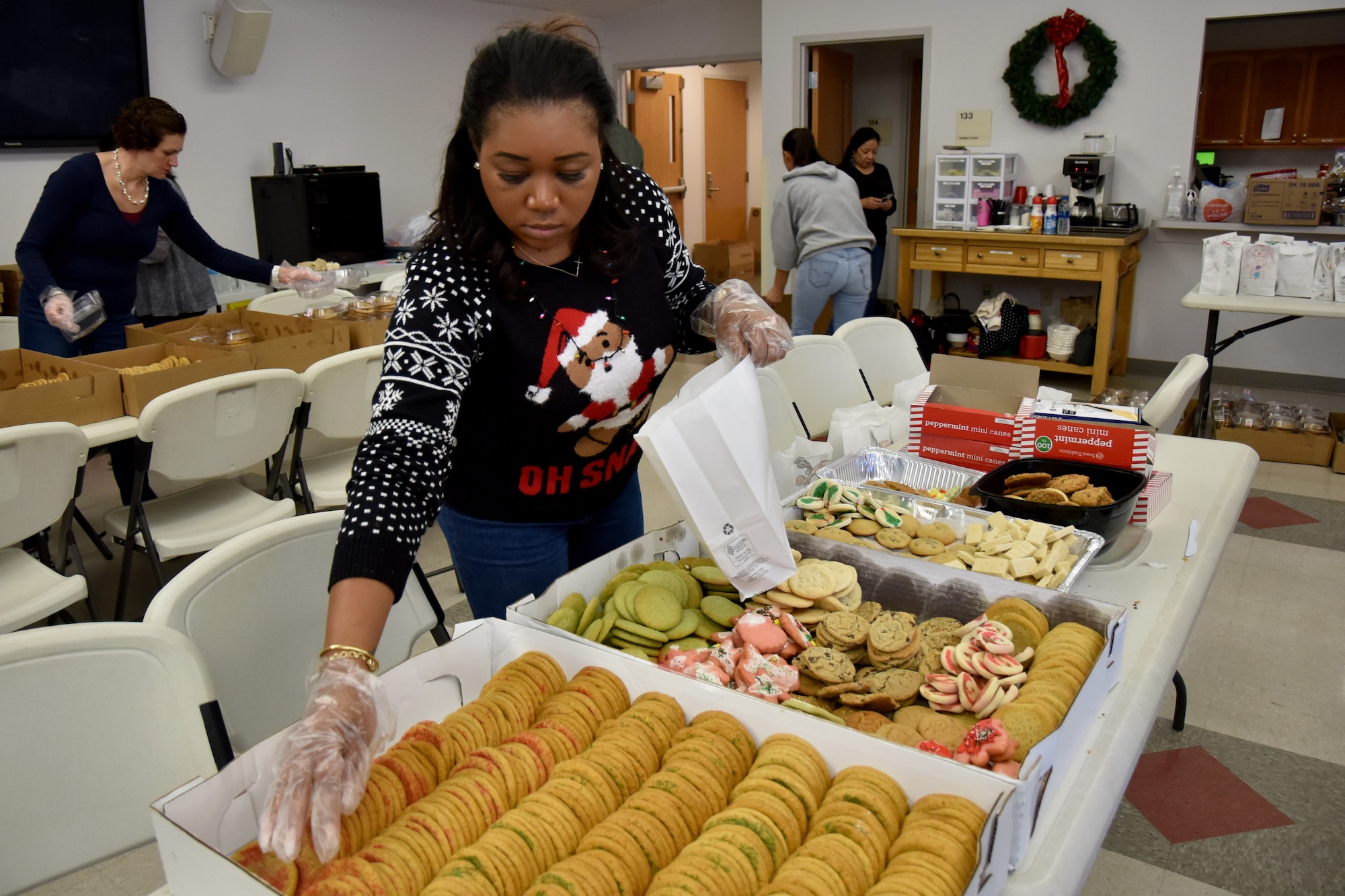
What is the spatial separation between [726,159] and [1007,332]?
527cm

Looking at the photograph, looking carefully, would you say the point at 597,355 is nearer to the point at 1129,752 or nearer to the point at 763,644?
the point at 763,644

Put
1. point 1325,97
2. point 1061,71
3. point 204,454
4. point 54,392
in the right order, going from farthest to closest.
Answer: point 1325,97 → point 1061,71 → point 204,454 → point 54,392

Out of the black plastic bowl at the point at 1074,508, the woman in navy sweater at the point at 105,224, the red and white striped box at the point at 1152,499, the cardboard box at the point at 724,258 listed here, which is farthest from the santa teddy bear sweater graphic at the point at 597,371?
the cardboard box at the point at 724,258

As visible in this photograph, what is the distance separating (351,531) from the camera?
102 centimetres

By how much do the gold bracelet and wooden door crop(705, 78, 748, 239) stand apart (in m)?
9.71

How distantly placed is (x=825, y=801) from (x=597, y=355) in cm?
66

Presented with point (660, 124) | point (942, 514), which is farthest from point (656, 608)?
point (660, 124)

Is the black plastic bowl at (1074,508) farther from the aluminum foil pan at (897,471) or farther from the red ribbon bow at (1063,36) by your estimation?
the red ribbon bow at (1063,36)

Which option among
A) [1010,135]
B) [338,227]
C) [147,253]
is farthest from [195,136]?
[1010,135]

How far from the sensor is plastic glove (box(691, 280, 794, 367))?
1.42m

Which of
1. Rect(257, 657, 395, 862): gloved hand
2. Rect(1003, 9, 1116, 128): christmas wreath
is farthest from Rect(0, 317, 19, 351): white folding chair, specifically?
Rect(1003, 9, 1116, 128): christmas wreath

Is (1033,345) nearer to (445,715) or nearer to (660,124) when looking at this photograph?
(660,124)

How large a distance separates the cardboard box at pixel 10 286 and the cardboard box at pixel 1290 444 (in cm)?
560

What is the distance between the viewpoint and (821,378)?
288 centimetres
